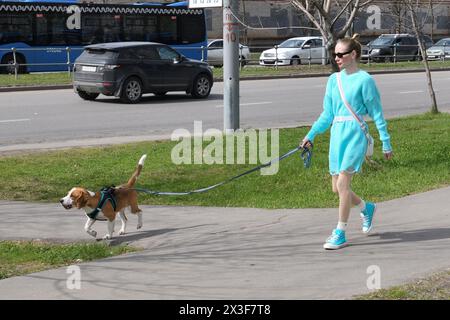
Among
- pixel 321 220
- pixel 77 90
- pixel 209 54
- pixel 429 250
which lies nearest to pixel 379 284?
pixel 429 250

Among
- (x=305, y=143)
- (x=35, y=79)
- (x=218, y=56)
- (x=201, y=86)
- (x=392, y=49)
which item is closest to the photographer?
(x=305, y=143)

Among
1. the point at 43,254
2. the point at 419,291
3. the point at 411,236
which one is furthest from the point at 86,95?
the point at 419,291

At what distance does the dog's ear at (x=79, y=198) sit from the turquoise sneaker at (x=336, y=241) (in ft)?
7.25

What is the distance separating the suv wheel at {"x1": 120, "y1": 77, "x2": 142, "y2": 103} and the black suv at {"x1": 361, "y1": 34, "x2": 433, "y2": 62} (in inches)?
931

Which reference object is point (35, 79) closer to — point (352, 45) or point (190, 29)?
point (190, 29)

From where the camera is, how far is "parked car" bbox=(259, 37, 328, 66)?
139 feet

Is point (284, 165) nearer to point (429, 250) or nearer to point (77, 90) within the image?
point (429, 250)

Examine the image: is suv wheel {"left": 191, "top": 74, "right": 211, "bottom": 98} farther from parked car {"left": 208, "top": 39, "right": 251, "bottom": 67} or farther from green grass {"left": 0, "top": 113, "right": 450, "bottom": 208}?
parked car {"left": 208, "top": 39, "right": 251, "bottom": 67}

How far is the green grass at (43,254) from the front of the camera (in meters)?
7.11

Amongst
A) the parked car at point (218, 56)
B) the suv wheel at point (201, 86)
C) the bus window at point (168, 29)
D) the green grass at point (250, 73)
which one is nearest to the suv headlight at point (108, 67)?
the suv wheel at point (201, 86)

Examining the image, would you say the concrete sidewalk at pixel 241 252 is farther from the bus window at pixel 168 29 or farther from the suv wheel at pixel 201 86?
the bus window at pixel 168 29

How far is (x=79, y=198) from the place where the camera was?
782 cm

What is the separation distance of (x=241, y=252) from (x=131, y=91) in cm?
1682

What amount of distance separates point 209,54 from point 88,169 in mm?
31390
